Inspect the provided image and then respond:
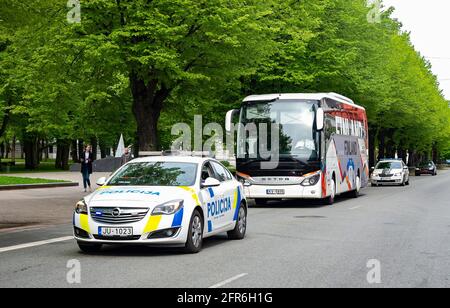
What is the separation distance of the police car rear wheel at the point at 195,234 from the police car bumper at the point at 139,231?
29cm

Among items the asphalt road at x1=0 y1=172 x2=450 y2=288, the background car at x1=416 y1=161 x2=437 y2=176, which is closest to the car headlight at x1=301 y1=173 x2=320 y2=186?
the asphalt road at x1=0 y1=172 x2=450 y2=288

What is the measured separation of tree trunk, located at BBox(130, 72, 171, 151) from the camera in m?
28.3

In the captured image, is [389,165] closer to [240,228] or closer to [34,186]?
[34,186]

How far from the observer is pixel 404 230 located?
16516 millimetres

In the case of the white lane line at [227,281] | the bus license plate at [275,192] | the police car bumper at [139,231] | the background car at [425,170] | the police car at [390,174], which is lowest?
the background car at [425,170]

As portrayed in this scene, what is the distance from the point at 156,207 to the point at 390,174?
118ft

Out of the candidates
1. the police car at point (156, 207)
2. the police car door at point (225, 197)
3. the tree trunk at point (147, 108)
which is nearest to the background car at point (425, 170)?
the tree trunk at point (147, 108)

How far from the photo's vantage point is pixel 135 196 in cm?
1147

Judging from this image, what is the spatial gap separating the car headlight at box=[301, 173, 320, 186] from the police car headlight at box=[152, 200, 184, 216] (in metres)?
12.9

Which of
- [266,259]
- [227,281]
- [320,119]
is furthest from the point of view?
[320,119]

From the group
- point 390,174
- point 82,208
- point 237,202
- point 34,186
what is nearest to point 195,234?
point 82,208

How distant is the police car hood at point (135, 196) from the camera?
11320mm

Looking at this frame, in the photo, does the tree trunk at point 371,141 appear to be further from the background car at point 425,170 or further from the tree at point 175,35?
the tree at point 175,35
